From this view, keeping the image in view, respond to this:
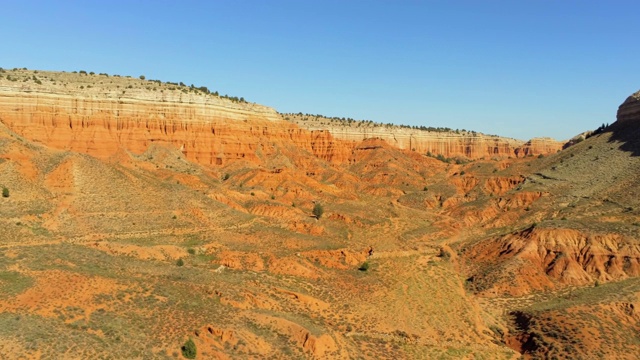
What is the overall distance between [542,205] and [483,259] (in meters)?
20.4

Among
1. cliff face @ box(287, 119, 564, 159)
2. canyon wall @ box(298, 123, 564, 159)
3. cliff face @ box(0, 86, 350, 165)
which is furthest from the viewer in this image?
canyon wall @ box(298, 123, 564, 159)

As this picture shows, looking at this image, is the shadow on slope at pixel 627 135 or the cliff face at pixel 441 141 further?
the cliff face at pixel 441 141

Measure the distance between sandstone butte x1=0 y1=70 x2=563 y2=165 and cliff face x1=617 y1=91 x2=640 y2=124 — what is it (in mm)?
58069

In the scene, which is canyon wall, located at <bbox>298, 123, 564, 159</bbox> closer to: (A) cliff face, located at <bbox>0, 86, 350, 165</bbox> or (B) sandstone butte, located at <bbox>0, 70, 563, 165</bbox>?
(B) sandstone butte, located at <bbox>0, 70, 563, 165</bbox>

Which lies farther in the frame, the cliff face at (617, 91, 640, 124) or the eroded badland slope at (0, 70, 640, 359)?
the cliff face at (617, 91, 640, 124)

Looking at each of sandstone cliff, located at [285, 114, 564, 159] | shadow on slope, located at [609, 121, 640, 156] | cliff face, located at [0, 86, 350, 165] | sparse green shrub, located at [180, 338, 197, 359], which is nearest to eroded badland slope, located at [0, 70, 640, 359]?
cliff face, located at [0, 86, 350, 165]

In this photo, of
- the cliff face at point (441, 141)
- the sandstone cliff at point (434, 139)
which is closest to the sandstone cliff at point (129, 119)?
the sandstone cliff at point (434, 139)

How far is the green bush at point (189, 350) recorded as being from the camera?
24.0 m

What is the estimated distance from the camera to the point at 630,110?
268ft

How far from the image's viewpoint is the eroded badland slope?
2741cm

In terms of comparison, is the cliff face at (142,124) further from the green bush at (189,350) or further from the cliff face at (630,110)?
the cliff face at (630,110)

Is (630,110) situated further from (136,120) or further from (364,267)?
(136,120)

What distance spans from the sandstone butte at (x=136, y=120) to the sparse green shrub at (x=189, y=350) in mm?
55537

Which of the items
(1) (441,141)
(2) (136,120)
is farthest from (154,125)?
(1) (441,141)
